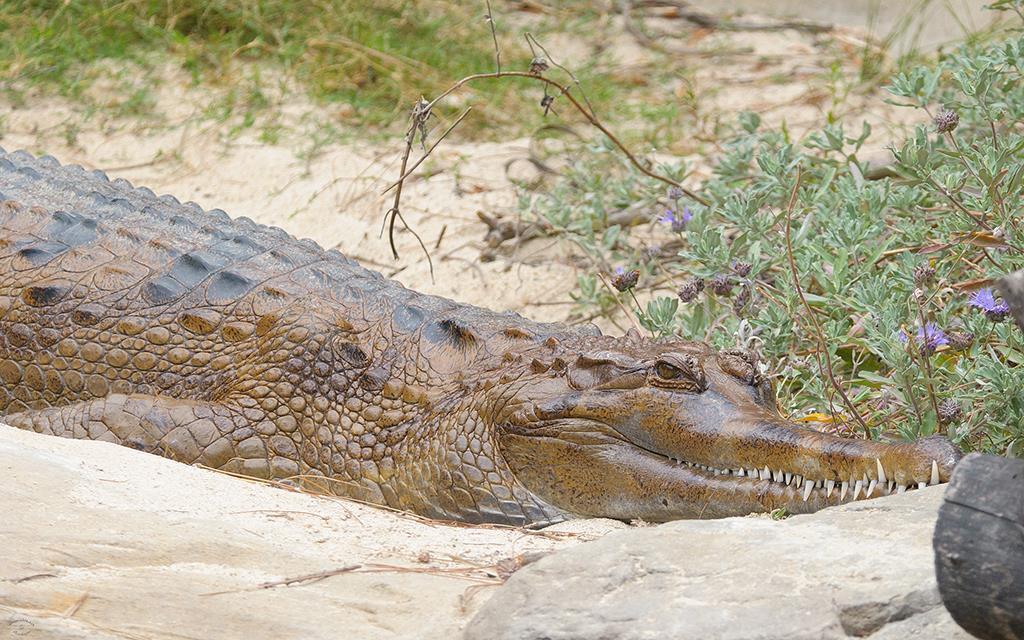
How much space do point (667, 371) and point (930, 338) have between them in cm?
72

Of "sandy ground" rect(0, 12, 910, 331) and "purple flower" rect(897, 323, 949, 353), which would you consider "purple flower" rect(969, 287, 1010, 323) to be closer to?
"purple flower" rect(897, 323, 949, 353)

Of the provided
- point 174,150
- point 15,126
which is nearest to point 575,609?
point 174,150

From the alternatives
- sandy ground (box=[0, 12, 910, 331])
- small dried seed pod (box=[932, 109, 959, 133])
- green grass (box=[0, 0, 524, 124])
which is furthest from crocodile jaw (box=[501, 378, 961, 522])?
green grass (box=[0, 0, 524, 124])

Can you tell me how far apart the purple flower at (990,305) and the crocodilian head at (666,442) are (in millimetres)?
582

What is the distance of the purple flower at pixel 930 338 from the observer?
3.29 m

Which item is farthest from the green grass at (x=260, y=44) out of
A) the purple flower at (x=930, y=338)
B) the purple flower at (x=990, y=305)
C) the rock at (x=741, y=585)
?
the rock at (x=741, y=585)

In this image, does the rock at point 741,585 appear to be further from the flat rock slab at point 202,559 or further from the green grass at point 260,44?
the green grass at point 260,44

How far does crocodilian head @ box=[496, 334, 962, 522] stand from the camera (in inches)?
116

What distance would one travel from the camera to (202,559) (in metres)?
2.54

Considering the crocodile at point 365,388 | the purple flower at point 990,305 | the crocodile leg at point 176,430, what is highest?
the purple flower at point 990,305

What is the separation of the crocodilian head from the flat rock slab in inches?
7.0

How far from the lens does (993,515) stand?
6.12 ft

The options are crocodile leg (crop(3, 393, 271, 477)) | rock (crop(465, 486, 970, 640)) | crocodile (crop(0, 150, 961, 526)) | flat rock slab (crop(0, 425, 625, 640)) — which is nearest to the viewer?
rock (crop(465, 486, 970, 640))

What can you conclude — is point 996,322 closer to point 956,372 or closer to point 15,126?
point 956,372
